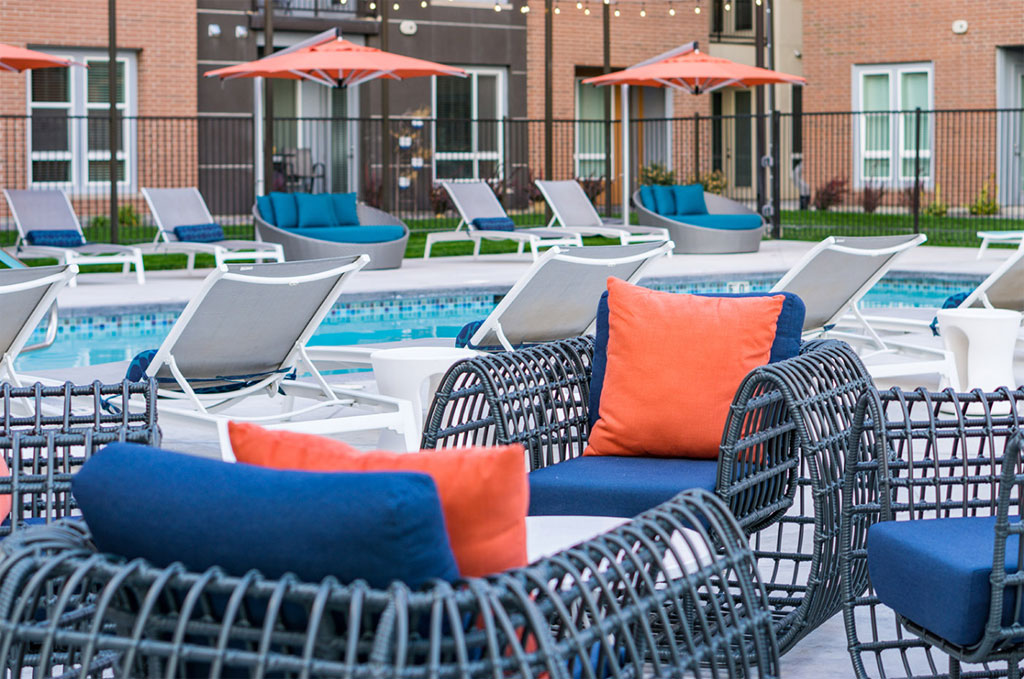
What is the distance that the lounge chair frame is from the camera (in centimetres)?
414

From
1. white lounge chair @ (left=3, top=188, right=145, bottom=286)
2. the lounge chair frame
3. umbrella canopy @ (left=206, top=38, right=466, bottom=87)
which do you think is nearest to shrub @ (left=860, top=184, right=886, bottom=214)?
umbrella canopy @ (left=206, top=38, right=466, bottom=87)

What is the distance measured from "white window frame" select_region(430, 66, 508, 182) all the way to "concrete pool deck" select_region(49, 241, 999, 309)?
650cm

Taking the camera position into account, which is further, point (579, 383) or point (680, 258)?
point (680, 258)

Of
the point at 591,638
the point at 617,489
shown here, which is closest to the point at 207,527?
the point at 591,638

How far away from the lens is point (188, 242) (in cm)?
1174

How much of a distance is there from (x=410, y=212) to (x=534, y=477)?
669 inches

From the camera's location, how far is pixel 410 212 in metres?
20.0

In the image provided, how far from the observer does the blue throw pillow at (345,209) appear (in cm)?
1263

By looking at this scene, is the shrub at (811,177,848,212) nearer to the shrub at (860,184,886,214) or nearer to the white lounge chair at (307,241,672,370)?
the shrub at (860,184,886,214)

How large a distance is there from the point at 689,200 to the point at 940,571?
40.9 ft

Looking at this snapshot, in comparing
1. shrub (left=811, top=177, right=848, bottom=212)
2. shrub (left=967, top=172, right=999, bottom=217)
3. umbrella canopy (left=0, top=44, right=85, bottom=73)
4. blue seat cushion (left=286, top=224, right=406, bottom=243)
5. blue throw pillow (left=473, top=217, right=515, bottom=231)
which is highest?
umbrella canopy (left=0, top=44, right=85, bottom=73)

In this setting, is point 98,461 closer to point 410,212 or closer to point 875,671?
point 875,671

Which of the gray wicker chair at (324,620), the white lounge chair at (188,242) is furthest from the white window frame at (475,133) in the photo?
the gray wicker chair at (324,620)

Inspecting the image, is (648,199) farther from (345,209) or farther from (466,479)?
(466,479)
